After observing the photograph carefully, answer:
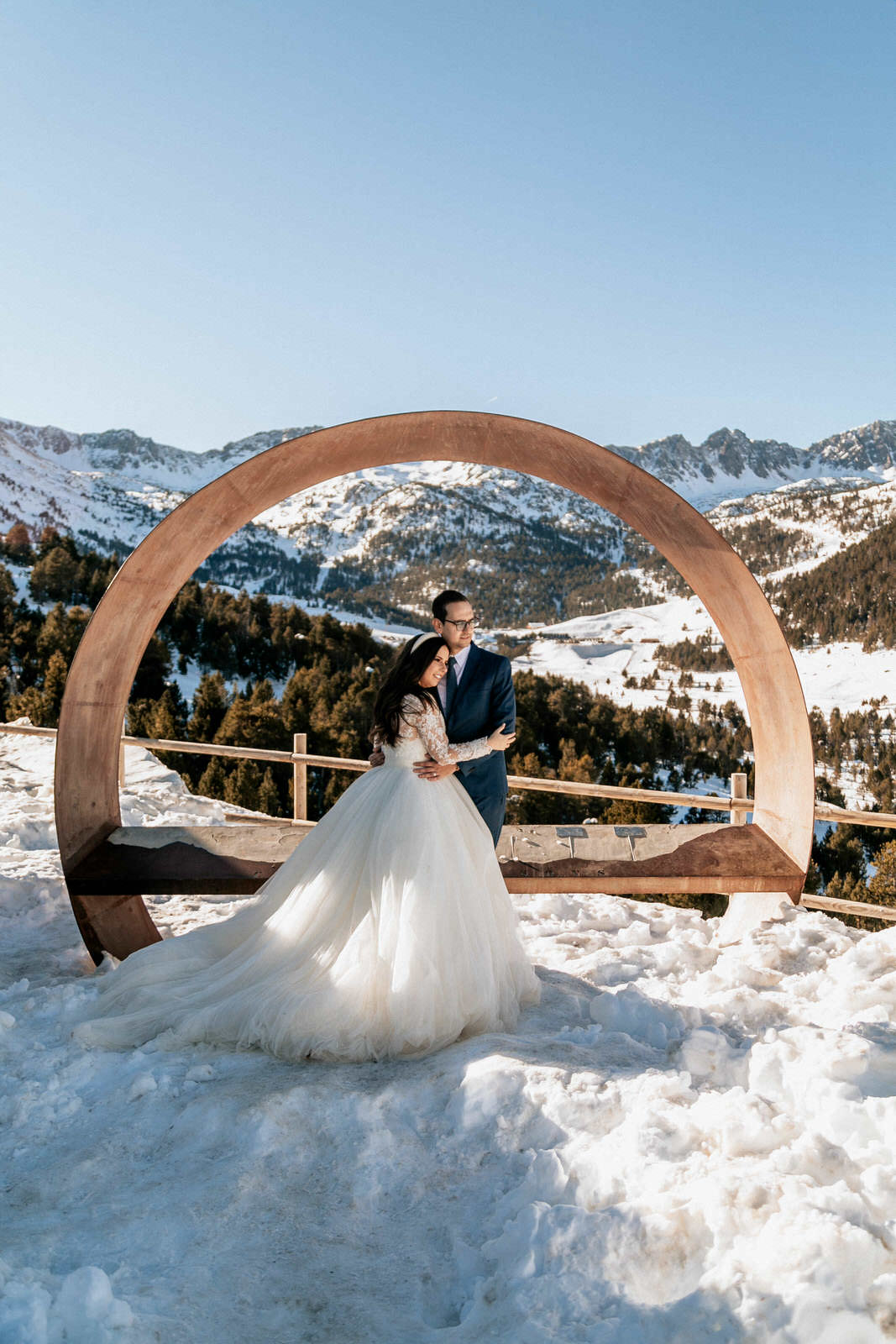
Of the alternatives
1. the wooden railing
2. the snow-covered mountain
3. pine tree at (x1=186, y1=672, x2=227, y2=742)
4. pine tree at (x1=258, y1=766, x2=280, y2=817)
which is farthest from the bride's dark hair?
the snow-covered mountain

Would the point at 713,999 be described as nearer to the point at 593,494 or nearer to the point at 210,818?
the point at 593,494

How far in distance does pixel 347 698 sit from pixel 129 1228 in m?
30.2

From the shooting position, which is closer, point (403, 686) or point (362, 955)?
point (362, 955)

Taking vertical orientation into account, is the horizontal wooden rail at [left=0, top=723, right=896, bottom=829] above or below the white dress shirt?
below

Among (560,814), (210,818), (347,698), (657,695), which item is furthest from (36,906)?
(657,695)

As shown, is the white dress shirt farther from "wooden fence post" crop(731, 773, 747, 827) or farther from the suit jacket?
"wooden fence post" crop(731, 773, 747, 827)

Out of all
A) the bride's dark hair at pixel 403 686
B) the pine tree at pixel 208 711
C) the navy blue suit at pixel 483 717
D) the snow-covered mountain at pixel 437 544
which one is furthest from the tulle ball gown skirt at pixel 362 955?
the snow-covered mountain at pixel 437 544

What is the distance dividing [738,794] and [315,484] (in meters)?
4.41

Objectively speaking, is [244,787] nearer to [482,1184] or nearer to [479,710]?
[479,710]

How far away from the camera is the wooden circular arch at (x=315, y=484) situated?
461 cm

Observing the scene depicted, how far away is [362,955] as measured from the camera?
11.5 ft

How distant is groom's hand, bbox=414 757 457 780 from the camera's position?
12.7ft

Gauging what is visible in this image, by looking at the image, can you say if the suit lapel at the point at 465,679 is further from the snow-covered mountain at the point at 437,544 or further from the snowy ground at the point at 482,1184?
the snow-covered mountain at the point at 437,544

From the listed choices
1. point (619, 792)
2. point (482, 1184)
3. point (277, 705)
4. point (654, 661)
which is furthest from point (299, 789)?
point (654, 661)
